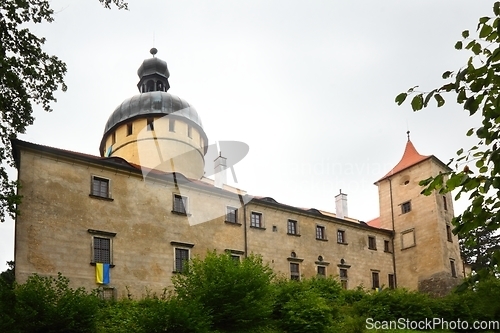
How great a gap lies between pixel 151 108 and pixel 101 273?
1525 centimetres

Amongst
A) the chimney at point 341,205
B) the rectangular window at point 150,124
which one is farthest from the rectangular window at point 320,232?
the rectangular window at point 150,124

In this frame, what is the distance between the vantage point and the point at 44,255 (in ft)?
71.3

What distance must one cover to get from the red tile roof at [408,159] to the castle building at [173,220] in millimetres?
130

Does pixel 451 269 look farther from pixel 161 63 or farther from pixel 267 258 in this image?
pixel 161 63

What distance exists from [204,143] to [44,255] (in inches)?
693

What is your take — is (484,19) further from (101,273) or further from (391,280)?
(391,280)

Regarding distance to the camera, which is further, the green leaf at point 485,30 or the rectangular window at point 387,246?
the rectangular window at point 387,246

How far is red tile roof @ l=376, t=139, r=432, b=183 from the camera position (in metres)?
38.9

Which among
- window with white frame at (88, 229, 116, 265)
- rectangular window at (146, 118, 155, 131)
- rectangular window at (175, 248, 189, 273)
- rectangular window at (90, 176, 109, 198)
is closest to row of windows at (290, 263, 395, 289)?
rectangular window at (175, 248, 189, 273)

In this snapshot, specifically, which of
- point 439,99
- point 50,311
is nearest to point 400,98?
point 439,99

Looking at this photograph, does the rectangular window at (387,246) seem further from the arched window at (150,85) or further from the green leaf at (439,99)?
the green leaf at (439,99)

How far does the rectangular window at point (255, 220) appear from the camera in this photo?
2984cm

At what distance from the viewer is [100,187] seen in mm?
24500

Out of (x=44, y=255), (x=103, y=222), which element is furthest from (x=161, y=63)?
(x=44, y=255)
